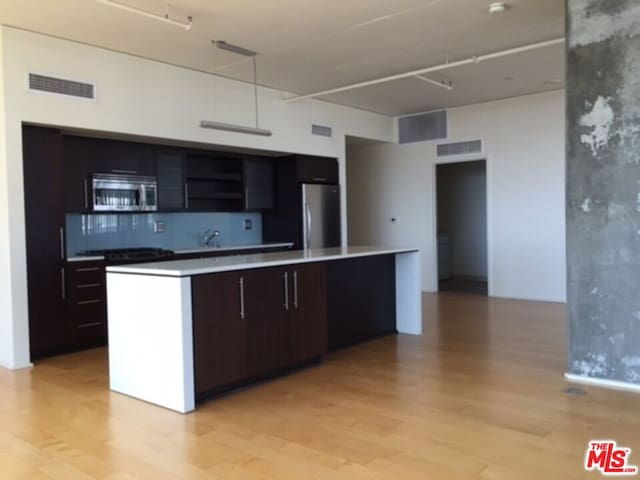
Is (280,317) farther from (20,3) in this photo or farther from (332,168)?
(332,168)

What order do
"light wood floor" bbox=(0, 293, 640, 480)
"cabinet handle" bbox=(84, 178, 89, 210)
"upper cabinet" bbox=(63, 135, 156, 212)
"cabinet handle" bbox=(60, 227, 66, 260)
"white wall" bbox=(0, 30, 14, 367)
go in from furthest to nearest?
"cabinet handle" bbox=(84, 178, 89, 210) → "upper cabinet" bbox=(63, 135, 156, 212) → "cabinet handle" bbox=(60, 227, 66, 260) → "white wall" bbox=(0, 30, 14, 367) → "light wood floor" bbox=(0, 293, 640, 480)

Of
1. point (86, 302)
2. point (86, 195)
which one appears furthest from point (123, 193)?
point (86, 302)

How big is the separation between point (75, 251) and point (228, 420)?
10.7 feet

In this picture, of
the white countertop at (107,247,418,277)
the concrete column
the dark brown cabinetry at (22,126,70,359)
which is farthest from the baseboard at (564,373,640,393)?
the dark brown cabinetry at (22,126,70,359)

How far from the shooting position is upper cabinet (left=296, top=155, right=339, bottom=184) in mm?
7347

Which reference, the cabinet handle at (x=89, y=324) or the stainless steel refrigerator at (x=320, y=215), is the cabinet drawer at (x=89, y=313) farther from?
the stainless steel refrigerator at (x=320, y=215)

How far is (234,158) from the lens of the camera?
7.10 m

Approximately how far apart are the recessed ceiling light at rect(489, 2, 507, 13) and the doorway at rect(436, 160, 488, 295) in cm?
563

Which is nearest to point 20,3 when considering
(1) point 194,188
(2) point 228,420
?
(1) point 194,188

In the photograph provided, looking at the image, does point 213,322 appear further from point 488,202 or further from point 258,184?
point 488,202

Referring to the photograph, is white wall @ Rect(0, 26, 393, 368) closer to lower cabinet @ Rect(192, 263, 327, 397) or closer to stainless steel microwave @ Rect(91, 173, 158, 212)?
stainless steel microwave @ Rect(91, 173, 158, 212)

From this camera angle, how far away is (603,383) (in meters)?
3.71

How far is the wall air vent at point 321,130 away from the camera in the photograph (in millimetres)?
7531

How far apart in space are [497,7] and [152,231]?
14.4 ft
